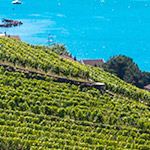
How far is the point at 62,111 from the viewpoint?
32281mm

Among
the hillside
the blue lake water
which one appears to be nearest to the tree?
the hillside

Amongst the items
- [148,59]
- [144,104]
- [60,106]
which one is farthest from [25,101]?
[148,59]

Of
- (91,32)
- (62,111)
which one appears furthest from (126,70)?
(91,32)

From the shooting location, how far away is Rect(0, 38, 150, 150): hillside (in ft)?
89.9

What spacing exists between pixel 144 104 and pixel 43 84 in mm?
12468

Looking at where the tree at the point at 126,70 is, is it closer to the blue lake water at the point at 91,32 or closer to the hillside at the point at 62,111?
the hillside at the point at 62,111

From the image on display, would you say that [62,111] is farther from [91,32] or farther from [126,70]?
[91,32]

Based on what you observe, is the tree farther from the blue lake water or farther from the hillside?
the blue lake water

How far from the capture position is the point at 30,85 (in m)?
35.8

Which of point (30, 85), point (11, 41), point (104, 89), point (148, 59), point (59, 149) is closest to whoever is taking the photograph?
point (59, 149)

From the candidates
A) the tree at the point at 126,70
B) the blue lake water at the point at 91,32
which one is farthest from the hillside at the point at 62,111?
the blue lake water at the point at 91,32

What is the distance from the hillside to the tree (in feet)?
105

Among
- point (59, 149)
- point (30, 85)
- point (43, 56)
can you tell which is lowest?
point (59, 149)

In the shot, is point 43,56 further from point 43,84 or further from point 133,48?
point 133,48
